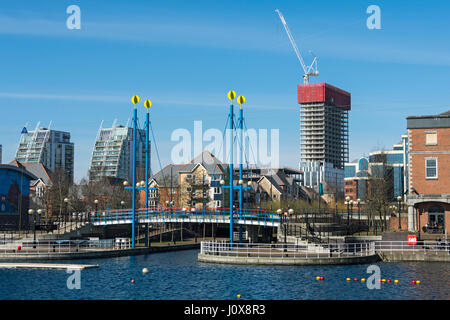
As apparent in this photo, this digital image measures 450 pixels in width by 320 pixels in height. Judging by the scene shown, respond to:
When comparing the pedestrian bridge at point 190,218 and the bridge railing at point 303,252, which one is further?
the pedestrian bridge at point 190,218

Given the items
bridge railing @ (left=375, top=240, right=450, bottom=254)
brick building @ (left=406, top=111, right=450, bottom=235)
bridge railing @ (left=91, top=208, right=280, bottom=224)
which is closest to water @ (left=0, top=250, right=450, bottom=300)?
bridge railing @ (left=375, top=240, right=450, bottom=254)

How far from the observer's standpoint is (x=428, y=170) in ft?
230

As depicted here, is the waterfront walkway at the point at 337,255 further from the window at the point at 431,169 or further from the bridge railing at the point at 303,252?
the window at the point at 431,169

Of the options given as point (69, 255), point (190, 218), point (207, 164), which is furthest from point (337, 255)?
point (207, 164)

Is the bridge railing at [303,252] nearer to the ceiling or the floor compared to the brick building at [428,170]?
nearer to the floor

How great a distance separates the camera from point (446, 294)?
4203 cm

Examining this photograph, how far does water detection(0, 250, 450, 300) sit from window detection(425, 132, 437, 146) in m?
17.4

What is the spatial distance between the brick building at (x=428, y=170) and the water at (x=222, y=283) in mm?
12531

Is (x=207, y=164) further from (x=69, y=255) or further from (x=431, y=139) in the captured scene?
(x=69, y=255)

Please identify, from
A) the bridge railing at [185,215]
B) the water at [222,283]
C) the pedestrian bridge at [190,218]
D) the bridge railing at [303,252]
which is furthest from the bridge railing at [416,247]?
the bridge railing at [185,215]

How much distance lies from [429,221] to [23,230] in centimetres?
5346

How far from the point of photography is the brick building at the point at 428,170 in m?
69.0

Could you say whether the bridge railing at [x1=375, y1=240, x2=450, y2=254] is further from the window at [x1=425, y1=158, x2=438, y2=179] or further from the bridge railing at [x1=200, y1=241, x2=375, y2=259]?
the window at [x1=425, y1=158, x2=438, y2=179]

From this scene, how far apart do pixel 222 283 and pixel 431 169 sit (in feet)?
106
